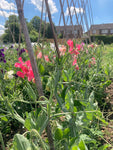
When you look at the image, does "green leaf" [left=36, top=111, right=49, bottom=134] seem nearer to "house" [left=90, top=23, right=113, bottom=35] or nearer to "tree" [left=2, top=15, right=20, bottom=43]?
"tree" [left=2, top=15, right=20, bottom=43]

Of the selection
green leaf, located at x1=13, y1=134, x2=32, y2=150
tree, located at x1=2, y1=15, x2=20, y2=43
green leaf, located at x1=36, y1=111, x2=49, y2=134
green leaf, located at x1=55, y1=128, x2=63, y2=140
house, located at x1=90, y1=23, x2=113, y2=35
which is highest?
house, located at x1=90, y1=23, x2=113, y2=35

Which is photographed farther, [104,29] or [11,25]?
[104,29]

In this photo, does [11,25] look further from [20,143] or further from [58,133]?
[20,143]

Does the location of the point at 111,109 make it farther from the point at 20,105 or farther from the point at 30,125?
the point at 30,125

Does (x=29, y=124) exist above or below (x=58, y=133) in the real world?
above

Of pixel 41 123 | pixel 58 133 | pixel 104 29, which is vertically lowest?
pixel 58 133

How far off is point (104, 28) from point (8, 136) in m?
27.7

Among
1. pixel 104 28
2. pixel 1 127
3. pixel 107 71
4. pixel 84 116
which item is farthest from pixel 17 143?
pixel 104 28

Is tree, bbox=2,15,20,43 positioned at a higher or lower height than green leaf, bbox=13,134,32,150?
higher

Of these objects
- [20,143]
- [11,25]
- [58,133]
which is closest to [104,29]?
[11,25]

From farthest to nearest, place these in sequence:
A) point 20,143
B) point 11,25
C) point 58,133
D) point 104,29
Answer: point 104,29 < point 11,25 < point 58,133 < point 20,143

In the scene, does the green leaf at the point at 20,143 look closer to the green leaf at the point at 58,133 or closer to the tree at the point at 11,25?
the green leaf at the point at 58,133

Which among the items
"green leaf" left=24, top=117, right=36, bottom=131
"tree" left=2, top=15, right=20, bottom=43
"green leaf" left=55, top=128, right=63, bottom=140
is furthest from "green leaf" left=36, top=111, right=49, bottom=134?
"tree" left=2, top=15, right=20, bottom=43

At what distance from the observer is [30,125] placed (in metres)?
0.36
